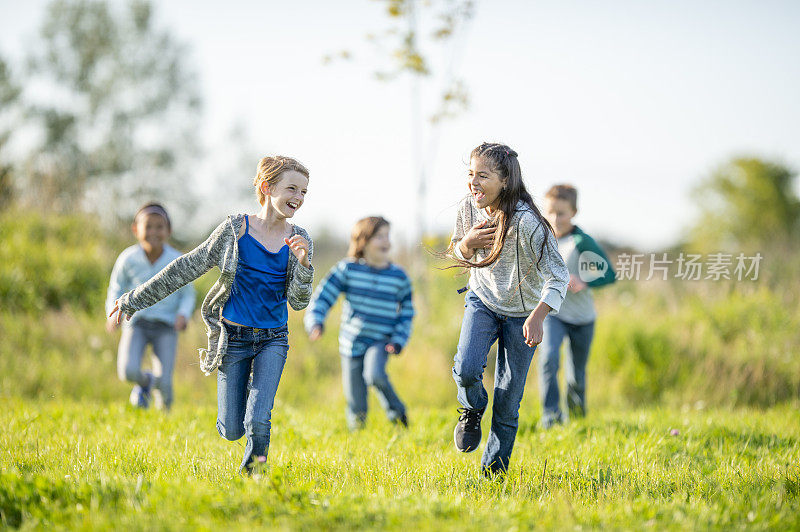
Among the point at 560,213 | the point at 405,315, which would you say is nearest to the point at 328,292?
the point at 405,315

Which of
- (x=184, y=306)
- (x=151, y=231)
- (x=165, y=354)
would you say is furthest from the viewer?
(x=165, y=354)

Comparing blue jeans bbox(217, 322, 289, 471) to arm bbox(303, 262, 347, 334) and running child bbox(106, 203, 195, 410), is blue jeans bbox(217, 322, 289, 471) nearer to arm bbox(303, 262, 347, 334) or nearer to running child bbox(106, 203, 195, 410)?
arm bbox(303, 262, 347, 334)

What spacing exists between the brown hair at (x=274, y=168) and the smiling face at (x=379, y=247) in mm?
2051

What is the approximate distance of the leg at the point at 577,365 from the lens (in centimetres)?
602

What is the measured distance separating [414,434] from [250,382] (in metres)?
1.82

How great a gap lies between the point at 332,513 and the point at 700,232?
4495 centimetres

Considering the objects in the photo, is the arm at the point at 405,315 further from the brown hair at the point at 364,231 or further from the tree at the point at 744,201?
the tree at the point at 744,201

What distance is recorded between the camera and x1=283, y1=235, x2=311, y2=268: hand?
381 cm

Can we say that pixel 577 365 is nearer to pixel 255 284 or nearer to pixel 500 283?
pixel 500 283

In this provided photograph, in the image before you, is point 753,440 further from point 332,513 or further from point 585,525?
point 332,513

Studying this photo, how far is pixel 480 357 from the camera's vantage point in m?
3.94

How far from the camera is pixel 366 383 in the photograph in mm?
6094

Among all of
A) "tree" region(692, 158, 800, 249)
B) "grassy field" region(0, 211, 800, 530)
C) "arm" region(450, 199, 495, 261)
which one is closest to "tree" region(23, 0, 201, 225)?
"grassy field" region(0, 211, 800, 530)

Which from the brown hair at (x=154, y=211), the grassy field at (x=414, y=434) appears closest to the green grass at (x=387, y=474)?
the grassy field at (x=414, y=434)
